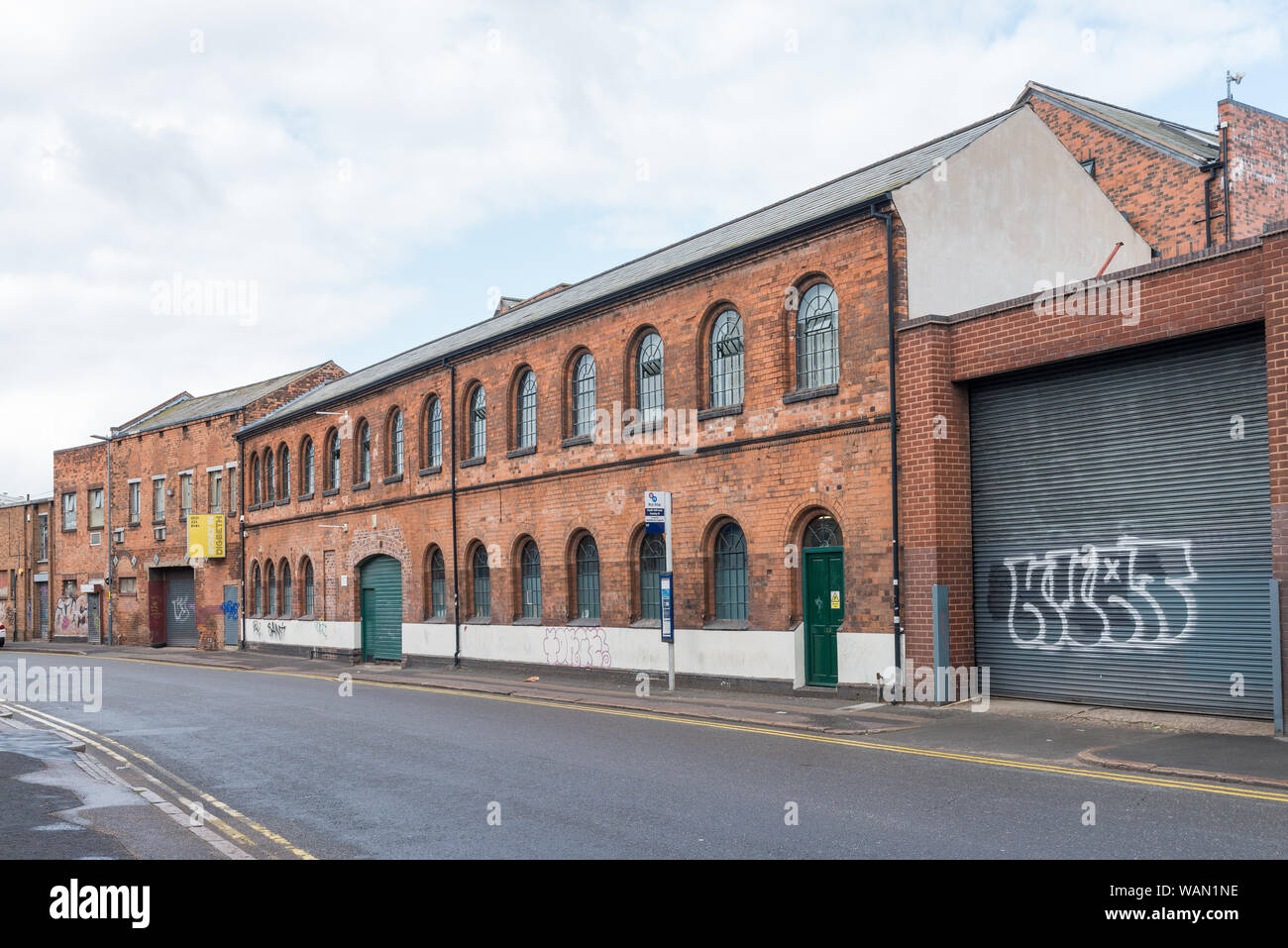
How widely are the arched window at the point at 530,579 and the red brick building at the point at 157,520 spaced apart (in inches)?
718

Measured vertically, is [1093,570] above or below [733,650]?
above

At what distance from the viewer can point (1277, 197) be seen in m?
26.0

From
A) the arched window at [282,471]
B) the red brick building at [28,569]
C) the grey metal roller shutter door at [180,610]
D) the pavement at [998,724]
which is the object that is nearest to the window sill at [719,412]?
the pavement at [998,724]

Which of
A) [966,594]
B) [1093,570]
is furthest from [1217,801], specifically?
[966,594]

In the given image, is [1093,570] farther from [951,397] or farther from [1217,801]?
[1217,801]

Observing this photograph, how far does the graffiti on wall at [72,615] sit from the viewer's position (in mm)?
48250

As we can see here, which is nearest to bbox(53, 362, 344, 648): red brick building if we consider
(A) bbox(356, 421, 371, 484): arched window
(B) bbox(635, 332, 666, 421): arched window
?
(A) bbox(356, 421, 371, 484): arched window

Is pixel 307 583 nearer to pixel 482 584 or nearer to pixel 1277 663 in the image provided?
pixel 482 584

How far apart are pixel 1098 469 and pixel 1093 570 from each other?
4.26ft

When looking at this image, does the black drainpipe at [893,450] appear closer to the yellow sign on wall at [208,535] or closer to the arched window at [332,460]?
the arched window at [332,460]

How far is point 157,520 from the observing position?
43.8 metres

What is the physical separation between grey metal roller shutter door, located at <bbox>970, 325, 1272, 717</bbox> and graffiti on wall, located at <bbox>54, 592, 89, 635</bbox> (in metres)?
43.5
